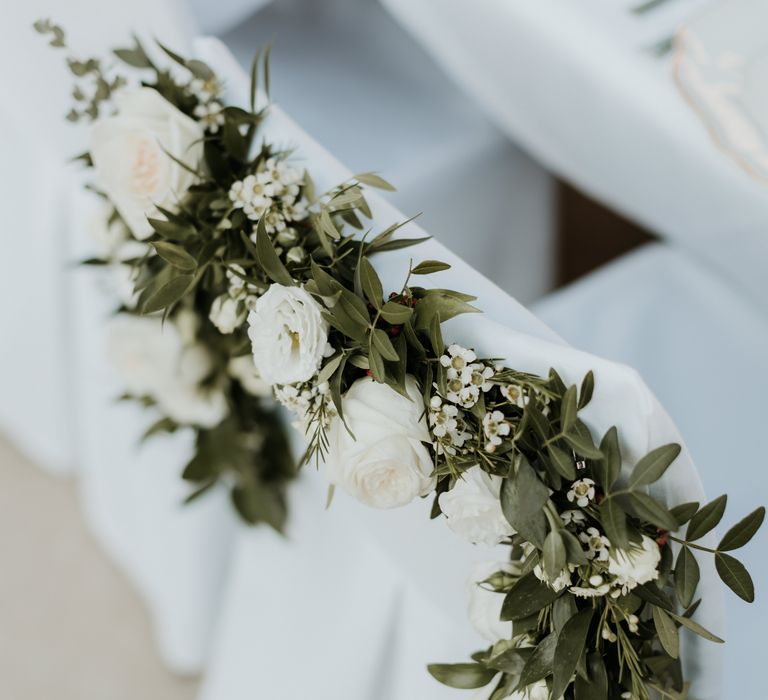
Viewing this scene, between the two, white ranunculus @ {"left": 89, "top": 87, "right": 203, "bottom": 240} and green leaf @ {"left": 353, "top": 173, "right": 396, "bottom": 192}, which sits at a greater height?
green leaf @ {"left": 353, "top": 173, "right": 396, "bottom": 192}

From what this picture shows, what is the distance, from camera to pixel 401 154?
134 centimetres

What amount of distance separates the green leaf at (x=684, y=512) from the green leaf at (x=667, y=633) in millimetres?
75

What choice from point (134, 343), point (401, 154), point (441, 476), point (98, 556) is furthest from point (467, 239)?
point (98, 556)

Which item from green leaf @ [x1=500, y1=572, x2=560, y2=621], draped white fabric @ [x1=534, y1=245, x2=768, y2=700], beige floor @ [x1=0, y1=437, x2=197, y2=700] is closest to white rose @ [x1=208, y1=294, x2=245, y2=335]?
green leaf @ [x1=500, y1=572, x2=560, y2=621]

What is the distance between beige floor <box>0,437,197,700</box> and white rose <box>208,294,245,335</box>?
1.10 metres

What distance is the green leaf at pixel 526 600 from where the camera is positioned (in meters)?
0.64

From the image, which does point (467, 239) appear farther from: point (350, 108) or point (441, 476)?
point (441, 476)

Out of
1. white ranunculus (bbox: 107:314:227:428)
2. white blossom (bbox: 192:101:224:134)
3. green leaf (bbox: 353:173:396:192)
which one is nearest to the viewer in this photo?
green leaf (bbox: 353:173:396:192)

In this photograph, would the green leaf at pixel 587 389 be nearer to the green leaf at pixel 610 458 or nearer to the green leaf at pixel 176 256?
the green leaf at pixel 610 458

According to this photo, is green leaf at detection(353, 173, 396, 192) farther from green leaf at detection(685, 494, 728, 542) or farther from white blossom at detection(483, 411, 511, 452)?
green leaf at detection(685, 494, 728, 542)

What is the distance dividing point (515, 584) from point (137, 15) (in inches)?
32.7

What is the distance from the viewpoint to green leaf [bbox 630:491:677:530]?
1.87ft

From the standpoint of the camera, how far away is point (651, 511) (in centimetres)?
57

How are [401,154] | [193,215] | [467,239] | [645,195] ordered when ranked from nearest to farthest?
[193,215] → [645,195] → [401,154] → [467,239]
